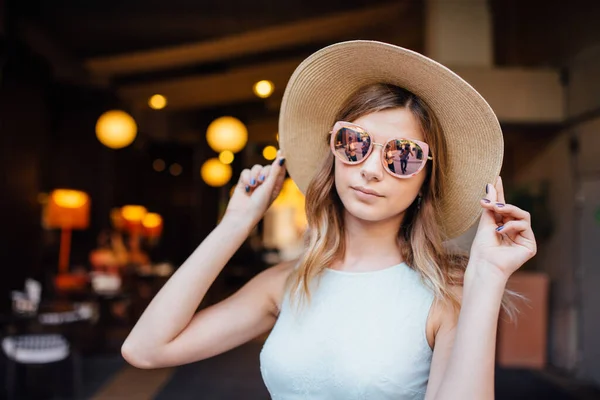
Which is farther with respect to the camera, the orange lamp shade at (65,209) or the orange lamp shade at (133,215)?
the orange lamp shade at (133,215)

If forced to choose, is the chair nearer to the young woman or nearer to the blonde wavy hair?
the young woman

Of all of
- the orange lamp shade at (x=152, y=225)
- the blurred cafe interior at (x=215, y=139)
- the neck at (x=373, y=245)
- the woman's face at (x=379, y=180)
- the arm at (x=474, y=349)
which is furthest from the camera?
the orange lamp shade at (x=152, y=225)

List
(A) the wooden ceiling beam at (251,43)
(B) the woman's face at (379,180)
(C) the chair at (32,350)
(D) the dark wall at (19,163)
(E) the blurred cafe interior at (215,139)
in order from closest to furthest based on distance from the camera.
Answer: (B) the woman's face at (379,180), (C) the chair at (32,350), (E) the blurred cafe interior at (215,139), (D) the dark wall at (19,163), (A) the wooden ceiling beam at (251,43)

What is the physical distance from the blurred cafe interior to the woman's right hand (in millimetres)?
2902

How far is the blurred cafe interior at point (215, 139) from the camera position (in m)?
5.58

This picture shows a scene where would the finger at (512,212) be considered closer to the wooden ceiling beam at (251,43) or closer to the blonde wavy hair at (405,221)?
the blonde wavy hair at (405,221)

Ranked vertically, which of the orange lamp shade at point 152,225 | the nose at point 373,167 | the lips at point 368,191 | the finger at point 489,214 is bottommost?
the orange lamp shade at point 152,225

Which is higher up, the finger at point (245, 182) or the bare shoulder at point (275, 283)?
the finger at point (245, 182)

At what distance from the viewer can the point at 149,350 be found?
125 centimetres

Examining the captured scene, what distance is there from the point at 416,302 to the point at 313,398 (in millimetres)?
276

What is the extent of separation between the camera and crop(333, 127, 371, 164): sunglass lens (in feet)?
3.94

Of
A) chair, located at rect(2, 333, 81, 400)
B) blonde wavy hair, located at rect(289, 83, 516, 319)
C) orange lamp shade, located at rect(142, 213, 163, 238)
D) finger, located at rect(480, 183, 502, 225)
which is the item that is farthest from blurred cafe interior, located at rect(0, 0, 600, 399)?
orange lamp shade, located at rect(142, 213, 163, 238)

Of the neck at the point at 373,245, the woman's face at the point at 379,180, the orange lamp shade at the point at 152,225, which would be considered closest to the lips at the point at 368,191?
the woman's face at the point at 379,180

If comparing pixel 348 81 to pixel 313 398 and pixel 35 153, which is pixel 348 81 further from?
pixel 35 153
